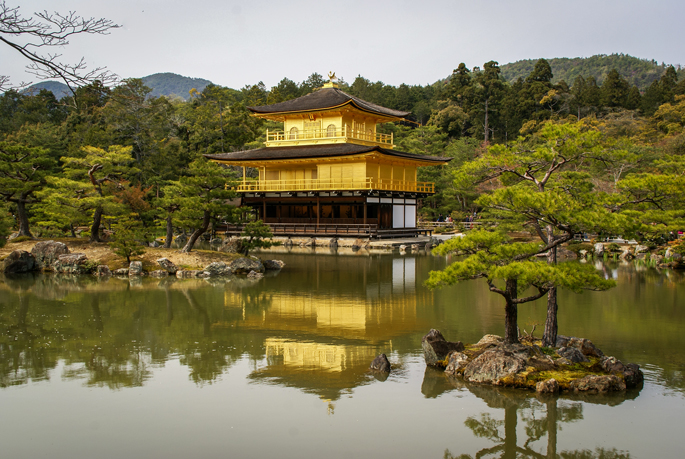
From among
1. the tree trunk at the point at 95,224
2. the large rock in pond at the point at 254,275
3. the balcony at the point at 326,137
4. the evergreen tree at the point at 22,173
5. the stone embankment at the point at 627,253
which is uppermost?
the balcony at the point at 326,137

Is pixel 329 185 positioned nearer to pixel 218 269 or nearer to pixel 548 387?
pixel 218 269

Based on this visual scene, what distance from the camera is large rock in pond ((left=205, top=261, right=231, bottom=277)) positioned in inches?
674

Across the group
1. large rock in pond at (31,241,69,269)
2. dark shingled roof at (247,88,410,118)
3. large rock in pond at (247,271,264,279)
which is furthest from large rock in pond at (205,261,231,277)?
dark shingled roof at (247,88,410,118)

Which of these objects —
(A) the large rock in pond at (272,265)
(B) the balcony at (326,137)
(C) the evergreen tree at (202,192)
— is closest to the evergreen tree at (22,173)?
(C) the evergreen tree at (202,192)

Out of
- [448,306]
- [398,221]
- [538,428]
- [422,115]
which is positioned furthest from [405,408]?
[422,115]

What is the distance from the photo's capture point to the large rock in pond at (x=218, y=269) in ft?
56.1

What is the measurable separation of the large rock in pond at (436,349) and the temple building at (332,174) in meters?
20.0

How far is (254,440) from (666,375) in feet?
18.1

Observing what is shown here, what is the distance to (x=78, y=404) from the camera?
21.3ft

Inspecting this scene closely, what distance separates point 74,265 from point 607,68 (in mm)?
93667

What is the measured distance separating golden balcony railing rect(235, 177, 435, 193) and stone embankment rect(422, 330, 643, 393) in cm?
2072

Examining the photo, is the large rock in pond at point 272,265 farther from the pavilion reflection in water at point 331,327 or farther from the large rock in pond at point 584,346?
the large rock in pond at point 584,346

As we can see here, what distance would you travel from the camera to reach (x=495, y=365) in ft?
23.3

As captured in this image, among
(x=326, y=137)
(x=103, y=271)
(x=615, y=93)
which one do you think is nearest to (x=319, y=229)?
(x=326, y=137)
